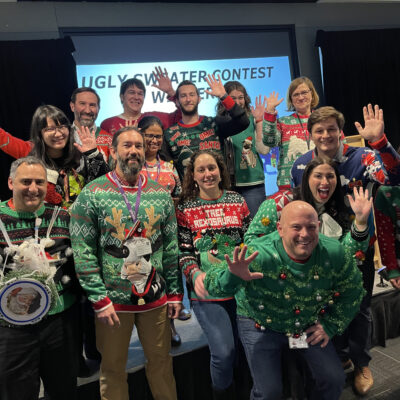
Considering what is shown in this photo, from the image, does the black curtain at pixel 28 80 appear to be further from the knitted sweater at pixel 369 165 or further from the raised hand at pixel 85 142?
the knitted sweater at pixel 369 165

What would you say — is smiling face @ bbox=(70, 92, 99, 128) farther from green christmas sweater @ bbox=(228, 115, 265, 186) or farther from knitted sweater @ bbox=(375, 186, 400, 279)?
knitted sweater @ bbox=(375, 186, 400, 279)

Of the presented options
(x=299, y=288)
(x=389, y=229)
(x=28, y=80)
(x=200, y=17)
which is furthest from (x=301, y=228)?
(x=200, y=17)

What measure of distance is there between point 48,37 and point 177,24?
1.62m

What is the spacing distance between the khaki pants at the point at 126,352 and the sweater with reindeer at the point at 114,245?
0.08m

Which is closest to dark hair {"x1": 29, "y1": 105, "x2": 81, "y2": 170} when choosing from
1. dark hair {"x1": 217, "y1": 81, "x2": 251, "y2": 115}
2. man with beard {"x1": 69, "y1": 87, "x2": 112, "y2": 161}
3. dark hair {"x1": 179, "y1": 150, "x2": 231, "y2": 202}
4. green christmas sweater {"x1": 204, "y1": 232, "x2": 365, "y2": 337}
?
man with beard {"x1": 69, "y1": 87, "x2": 112, "y2": 161}

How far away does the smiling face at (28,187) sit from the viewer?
1.71 metres

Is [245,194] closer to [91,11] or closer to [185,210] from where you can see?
[185,210]

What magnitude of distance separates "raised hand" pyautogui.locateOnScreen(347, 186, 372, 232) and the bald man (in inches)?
8.0

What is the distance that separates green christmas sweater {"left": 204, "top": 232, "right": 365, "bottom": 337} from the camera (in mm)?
1761

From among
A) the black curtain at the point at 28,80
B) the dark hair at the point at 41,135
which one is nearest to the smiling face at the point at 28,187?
the dark hair at the point at 41,135

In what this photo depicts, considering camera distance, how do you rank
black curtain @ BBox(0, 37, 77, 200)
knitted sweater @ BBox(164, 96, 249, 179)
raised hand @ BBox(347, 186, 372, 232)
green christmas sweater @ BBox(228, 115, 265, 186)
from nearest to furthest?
raised hand @ BBox(347, 186, 372, 232)
knitted sweater @ BBox(164, 96, 249, 179)
green christmas sweater @ BBox(228, 115, 265, 186)
black curtain @ BBox(0, 37, 77, 200)

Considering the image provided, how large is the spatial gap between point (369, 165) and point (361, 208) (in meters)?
0.35

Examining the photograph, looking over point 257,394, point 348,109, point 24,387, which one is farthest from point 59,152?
point 348,109

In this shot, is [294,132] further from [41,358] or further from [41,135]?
[41,358]
